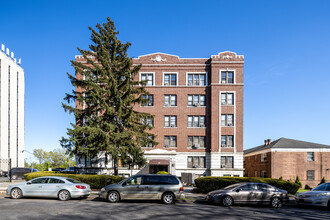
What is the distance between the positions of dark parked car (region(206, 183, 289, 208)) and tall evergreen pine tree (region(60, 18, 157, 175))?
470 inches

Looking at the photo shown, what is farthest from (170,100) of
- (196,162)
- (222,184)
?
(222,184)

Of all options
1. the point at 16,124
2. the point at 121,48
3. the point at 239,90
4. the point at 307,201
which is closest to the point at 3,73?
the point at 16,124

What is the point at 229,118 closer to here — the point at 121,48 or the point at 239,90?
the point at 239,90

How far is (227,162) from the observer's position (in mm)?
36594

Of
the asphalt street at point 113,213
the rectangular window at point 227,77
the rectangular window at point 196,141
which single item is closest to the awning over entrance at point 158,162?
the rectangular window at point 196,141

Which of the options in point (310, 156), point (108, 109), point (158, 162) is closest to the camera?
point (108, 109)

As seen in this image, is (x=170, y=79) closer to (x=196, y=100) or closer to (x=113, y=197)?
(x=196, y=100)

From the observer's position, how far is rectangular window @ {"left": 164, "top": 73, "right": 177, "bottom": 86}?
125ft

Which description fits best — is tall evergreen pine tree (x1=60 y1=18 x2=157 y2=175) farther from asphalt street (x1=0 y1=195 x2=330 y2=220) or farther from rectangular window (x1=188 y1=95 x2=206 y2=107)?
asphalt street (x1=0 y1=195 x2=330 y2=220)

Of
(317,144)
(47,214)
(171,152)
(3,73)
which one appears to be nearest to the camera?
(47,214)

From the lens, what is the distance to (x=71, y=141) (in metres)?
27.1

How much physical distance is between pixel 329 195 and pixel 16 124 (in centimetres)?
8186

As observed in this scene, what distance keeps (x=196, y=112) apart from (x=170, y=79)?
5.28 meters

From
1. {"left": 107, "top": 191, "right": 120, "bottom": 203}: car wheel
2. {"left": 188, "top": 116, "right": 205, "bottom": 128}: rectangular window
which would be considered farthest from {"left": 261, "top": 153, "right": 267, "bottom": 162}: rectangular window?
{"left": 107, "top": 191, "right": 120, "bottom": 203}: car wheel
